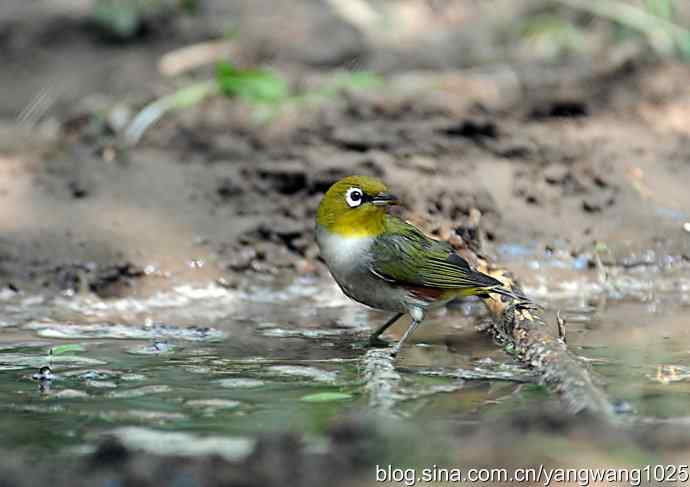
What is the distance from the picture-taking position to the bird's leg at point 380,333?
555 cm

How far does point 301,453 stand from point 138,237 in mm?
4060

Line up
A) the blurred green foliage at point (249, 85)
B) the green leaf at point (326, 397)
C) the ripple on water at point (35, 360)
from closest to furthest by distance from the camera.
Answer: the green leaf at point (326, 397), the ripple on water at point (35, 360), the blurred green foliage at point (249, 85)

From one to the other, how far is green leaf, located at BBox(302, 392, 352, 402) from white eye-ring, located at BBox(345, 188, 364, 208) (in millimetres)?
1332

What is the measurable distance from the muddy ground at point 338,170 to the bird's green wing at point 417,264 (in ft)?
3.23

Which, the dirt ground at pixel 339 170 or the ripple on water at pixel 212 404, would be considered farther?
the dirt ground at pixel 339 170

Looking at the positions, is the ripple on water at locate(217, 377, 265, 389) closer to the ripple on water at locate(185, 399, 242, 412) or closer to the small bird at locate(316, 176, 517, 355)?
the ripple on water at locate(185, 399, 242, 412)

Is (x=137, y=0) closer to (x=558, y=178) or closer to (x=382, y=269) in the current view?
(x=558, y=178)

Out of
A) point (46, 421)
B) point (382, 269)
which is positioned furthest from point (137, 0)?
point (46, 421)

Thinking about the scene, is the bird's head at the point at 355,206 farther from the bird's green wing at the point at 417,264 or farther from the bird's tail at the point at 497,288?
the bird's tail at the point at 497,288

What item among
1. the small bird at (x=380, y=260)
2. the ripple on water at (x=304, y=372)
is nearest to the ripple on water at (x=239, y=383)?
the ripple on water at (x=304, y=372)

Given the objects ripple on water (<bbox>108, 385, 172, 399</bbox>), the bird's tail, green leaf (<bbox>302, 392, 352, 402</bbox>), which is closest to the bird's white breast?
the bird's tail

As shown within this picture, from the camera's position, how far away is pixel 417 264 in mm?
5648

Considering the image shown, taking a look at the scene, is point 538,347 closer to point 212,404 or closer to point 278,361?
point 278,361

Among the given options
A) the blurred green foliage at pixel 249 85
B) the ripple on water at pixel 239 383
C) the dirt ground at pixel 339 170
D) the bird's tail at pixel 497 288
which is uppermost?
the blurred green foliage at pixel 249 85
